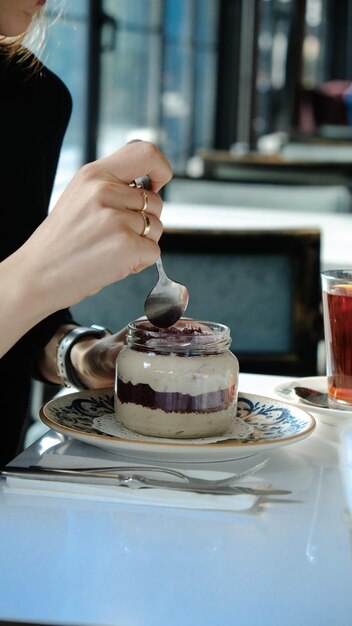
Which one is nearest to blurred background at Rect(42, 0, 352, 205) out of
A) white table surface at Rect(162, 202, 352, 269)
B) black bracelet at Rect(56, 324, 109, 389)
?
white table surface at Rect(162, 202, 352, 269)

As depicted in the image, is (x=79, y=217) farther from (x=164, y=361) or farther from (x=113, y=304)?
(x=113, y=304)

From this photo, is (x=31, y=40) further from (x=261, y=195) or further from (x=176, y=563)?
(x=261, y=195)

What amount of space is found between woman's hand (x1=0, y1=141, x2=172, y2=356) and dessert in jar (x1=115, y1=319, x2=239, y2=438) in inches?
3.3

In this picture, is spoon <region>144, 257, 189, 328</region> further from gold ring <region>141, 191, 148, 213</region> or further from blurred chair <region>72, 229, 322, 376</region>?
blurred chair <region>72, 229, 322, 376</region>

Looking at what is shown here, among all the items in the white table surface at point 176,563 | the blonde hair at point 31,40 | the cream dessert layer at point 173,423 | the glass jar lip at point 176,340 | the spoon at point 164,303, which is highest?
the blonde hair at point 31,40

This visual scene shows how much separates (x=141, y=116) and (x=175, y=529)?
493cm

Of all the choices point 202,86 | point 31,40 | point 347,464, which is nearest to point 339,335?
point 347,464

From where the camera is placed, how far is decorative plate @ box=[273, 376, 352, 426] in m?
1.02

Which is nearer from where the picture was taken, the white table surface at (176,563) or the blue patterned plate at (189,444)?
the white table surface at (176,563)

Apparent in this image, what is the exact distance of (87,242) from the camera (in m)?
0.88

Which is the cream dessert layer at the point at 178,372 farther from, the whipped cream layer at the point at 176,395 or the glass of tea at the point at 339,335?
the glass of tea at the point at 339,335

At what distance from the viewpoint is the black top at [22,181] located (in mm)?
1366

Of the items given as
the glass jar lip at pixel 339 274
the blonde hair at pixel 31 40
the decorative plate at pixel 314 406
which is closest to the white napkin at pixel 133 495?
the decorative plate at pixel 314 406

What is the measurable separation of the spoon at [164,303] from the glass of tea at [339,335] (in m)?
0.18
